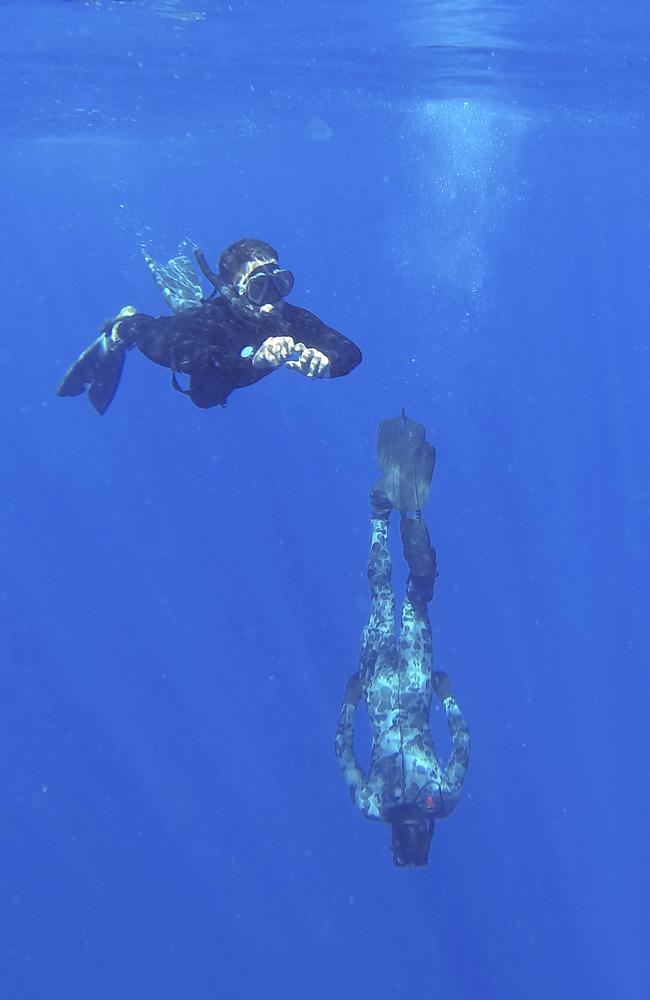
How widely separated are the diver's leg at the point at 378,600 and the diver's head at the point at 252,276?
4991mm

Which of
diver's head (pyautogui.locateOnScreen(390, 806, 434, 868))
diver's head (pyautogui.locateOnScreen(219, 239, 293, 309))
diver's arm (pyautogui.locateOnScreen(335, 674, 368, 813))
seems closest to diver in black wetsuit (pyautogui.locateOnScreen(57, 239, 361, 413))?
diver's head (pyautogui.locateOnScreen(219, 239, 293, 309))

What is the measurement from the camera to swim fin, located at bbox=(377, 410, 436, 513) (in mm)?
9656

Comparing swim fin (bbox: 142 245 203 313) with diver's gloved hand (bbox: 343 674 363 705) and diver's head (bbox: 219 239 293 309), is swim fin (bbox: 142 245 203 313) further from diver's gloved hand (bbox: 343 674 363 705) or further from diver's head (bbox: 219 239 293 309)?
diver's gloved hand (bbox: 343 674 363 705)

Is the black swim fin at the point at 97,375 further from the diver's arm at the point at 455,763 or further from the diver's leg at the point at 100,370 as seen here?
the diver's arm at the point at 455,763

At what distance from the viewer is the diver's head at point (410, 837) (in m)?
8.03

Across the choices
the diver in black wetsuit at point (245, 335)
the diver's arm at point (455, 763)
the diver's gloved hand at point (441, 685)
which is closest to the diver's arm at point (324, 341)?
the diver in black wetsuit at point (245, 335)

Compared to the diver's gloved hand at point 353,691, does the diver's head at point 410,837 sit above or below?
below

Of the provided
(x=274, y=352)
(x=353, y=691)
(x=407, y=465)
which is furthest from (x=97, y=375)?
(x=353, y=691)

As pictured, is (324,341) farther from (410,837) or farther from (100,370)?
(410,837)

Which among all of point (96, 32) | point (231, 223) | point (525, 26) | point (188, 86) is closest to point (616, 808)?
point (525, 26)

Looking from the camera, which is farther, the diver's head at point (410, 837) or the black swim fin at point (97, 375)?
the diver's head at point (410, 837)

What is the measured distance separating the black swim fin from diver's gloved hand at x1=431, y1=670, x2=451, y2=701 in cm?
503

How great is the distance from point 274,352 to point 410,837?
550 cm

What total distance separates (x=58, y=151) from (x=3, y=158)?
1.81 metres
